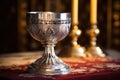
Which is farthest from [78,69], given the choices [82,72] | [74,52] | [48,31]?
[74,52]

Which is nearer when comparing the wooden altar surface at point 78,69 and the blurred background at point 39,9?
the wooden altar surface at point 78,69

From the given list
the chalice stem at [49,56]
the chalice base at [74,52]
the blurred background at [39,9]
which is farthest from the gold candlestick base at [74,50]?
the blurred background at [39,9]

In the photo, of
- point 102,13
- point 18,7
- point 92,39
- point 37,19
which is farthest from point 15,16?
point 37,19

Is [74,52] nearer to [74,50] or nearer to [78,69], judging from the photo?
[74,50]

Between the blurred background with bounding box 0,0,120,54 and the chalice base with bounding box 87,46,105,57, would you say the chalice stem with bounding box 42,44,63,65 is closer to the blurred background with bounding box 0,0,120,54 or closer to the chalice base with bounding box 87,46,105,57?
the chalice base with bounding box 87,46,105,57

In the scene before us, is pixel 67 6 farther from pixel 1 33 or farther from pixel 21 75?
pixel 21 75

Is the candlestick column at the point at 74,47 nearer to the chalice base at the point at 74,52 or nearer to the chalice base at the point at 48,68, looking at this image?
the chalice base at the point at 74,52

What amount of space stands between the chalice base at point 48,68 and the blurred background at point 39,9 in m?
1.20

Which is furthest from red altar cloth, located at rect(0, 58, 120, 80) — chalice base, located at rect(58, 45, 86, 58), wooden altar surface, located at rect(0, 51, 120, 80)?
chalice base, located at rect(58, 45, 86, 58)

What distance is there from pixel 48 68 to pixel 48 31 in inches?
5.3

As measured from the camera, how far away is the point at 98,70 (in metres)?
1.46

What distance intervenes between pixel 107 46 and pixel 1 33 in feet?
2.76

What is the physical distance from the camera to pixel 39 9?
2758mm

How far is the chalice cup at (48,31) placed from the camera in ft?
4.53
